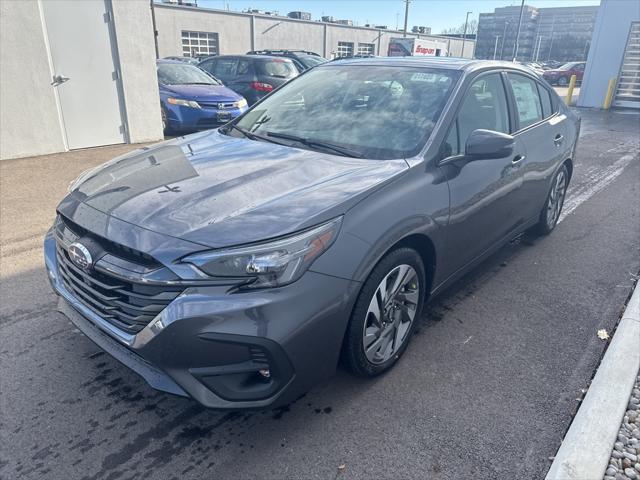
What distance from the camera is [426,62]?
3469 mm

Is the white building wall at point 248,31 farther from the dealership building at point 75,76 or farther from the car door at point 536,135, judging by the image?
the car door at point 536,135

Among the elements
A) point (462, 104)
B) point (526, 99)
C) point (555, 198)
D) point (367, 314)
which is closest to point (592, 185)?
point (555, 198)

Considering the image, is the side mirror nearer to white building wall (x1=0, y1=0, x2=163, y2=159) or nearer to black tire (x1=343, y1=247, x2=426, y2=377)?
black tire (x1=343, y1=247, x2=426, y2=377)

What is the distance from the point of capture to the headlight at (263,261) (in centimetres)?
199

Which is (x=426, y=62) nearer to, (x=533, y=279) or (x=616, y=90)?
(x=533, y=279)

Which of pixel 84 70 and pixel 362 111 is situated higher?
pixel 362 111

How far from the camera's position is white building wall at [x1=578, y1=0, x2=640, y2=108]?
16.7 metres

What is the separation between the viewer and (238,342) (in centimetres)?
195

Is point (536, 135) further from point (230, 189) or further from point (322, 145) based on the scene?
point (230, 189)

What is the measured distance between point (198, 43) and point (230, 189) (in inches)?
1334

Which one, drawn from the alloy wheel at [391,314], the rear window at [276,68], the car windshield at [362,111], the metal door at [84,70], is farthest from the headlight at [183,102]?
the alloy wheel at [391,314]

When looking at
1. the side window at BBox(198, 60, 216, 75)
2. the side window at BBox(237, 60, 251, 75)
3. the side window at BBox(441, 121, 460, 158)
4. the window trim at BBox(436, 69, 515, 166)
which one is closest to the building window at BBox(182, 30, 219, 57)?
the side window at BBox(198, 60, 216, 75)

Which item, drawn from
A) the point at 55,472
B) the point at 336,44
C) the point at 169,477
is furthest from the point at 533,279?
the point at 336,44

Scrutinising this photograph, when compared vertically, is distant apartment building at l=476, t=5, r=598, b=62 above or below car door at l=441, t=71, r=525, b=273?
above
